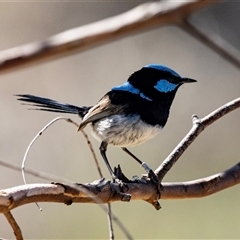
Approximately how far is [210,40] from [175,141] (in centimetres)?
373

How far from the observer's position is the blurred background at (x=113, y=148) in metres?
3.46

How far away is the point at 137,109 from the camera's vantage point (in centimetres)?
190

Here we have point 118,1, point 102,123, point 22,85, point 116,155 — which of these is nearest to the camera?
point 102,123

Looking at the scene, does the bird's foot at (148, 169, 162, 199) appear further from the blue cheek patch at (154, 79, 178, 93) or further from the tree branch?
the blue cheek patch at (154, 79, 178, 93)

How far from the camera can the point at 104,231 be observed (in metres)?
3.45

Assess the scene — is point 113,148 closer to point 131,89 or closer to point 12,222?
point 131,89

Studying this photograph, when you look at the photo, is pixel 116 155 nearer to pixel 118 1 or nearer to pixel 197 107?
pixel 197 107

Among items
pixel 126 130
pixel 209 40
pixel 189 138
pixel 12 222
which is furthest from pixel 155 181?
pixel 209 40

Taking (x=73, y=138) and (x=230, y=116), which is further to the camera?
(x=230, y=116)

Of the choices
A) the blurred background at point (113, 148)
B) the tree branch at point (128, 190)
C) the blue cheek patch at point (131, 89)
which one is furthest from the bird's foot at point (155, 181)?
the blurred background at point (113, 148)

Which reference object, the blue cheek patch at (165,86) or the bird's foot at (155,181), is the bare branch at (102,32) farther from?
the blue cheek patch at (165,86)

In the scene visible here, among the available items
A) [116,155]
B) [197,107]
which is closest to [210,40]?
[116,155]

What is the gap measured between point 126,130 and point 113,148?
6.83 feet

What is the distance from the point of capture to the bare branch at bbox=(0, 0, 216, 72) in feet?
1.05
